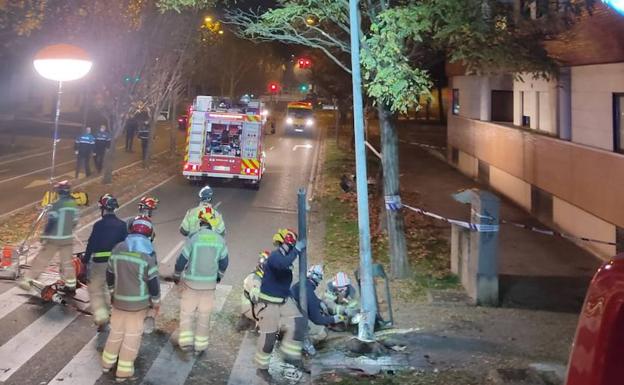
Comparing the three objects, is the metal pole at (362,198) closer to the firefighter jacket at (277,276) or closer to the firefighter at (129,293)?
the firefighter jacket at (277,276)

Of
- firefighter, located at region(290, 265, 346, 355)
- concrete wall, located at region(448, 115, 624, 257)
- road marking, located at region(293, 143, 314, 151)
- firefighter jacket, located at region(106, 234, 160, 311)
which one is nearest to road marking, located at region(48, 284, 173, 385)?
firefighter jacket, located at region(106, 234, 160, 311)

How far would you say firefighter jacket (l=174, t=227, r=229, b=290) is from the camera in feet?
22.2

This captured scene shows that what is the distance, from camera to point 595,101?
1269 centimetres

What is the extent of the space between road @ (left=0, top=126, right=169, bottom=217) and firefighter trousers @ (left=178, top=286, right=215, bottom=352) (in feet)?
31.0

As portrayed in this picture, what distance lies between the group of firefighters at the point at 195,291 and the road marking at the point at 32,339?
1.82ft

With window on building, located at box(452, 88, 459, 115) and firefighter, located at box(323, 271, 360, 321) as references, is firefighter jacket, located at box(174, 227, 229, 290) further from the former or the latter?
window on building, located at box(452, 88, 459, 115)

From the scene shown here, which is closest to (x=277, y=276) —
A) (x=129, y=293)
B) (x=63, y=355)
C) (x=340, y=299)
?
(x=129, y=293)

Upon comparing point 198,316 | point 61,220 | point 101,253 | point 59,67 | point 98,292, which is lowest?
point 198,316

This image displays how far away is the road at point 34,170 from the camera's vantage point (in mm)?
16703

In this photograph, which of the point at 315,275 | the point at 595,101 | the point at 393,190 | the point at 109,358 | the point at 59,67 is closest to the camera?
the point at 109,358

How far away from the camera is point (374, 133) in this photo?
39406 mm

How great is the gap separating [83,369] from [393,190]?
576cm

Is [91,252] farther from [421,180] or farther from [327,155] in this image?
[327,155]

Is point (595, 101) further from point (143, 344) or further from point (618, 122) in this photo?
point (143, 344)
